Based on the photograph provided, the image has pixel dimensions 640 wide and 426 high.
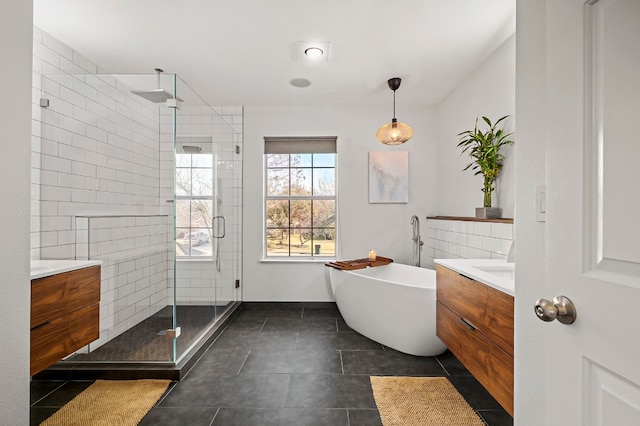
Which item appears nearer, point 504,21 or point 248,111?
point 504,21

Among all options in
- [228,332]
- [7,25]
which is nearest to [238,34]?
[7,25]

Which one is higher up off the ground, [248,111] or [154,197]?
[248,111]

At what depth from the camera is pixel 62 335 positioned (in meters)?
1.75

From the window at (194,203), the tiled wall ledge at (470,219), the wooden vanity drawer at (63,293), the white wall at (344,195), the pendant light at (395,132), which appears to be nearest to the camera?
the wooden vanity drawer at (63,293)

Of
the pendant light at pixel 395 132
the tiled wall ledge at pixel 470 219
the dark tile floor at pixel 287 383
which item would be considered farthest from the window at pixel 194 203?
the tiled wall ledge at pixel 470 219

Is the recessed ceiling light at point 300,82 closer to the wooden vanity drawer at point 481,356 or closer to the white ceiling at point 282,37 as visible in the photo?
the white ceiling at point 282,37

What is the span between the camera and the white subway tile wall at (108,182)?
217 cm

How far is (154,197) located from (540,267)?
2791 mm

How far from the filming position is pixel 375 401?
1887mm

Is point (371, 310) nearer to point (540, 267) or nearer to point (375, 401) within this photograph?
point (375, 401)

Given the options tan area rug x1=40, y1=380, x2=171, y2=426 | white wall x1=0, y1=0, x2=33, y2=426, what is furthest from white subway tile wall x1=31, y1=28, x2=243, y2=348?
white wall x1=0, y1=0, x2=33, y2=426

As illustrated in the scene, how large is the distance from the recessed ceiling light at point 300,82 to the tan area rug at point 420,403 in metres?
2.61

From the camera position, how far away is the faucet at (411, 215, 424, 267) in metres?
3.59

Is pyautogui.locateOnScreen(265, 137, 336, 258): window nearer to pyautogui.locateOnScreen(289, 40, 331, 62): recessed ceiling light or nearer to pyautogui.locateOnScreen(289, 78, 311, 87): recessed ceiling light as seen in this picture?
pyautogui.locateOnScreen(289, 78, 311, 87): recessed ceiling light
